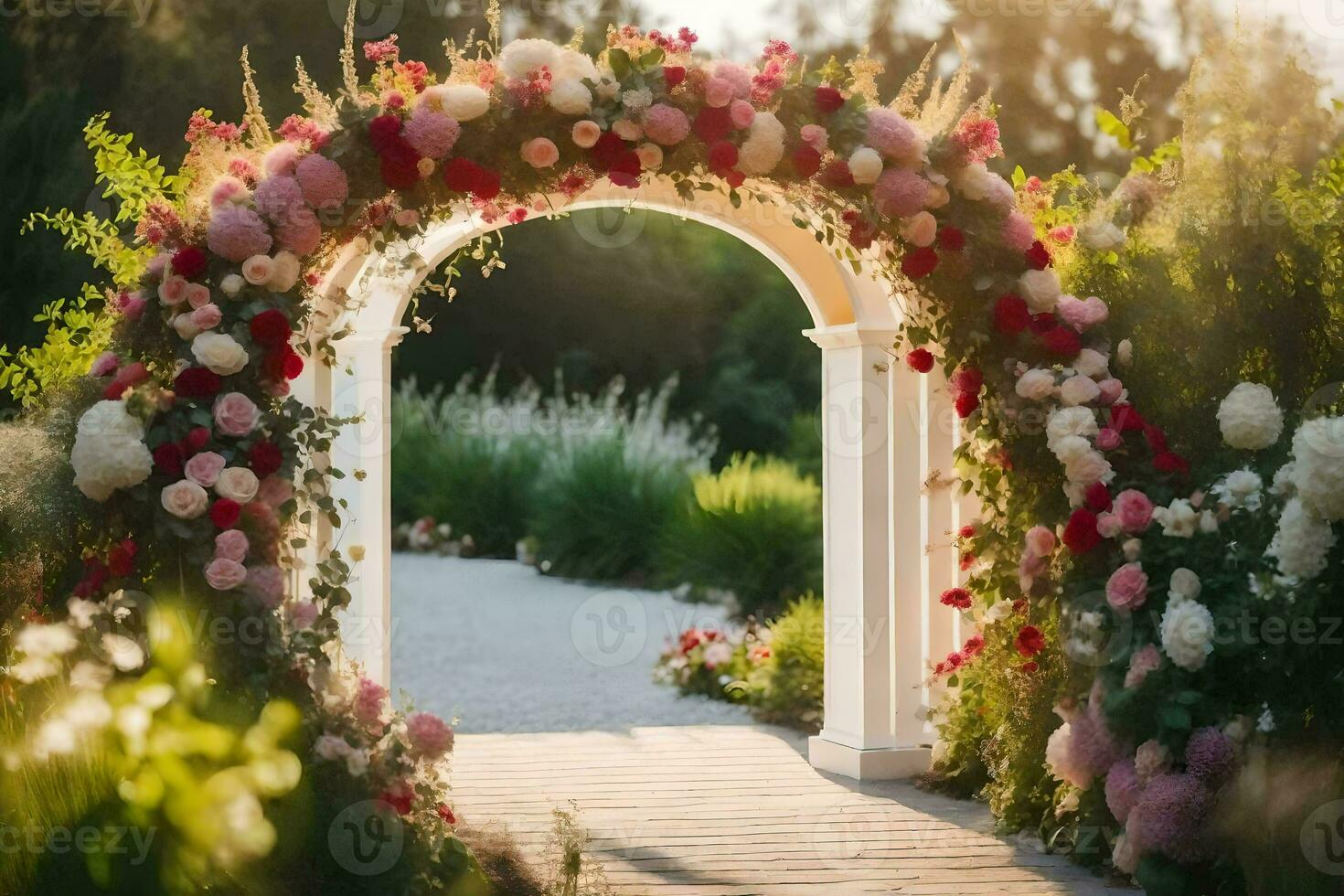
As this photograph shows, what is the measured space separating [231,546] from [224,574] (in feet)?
0.32

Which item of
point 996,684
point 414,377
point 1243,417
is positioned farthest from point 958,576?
point 414,377

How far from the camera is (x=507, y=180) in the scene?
206 inches

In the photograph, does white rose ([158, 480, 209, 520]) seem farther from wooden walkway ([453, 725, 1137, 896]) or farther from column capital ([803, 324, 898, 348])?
column capital ([803, 324, 898, 348])

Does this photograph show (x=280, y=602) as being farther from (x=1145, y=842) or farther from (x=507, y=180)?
(x=1145, y=842)

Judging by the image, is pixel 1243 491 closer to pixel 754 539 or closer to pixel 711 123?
pixel 711 123

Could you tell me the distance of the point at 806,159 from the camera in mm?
5312

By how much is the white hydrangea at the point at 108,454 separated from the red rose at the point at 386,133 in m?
1.24

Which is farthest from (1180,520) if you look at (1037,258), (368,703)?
(368,703)

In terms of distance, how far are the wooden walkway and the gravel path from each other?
3.64 ft

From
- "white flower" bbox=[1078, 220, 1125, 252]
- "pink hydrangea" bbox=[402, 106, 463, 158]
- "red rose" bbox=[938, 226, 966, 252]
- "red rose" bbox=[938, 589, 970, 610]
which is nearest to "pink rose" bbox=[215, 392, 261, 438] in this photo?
"pink hydrangea" bbox=[402, 106, 463, 158]

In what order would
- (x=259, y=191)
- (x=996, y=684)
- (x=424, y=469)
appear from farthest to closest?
(x=424, y=469) → (x=996, y=684) → (x=259, y=191)

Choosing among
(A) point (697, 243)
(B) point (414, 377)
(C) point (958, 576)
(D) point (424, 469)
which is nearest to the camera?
(C) point (958, 576)

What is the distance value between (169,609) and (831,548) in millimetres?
3587
